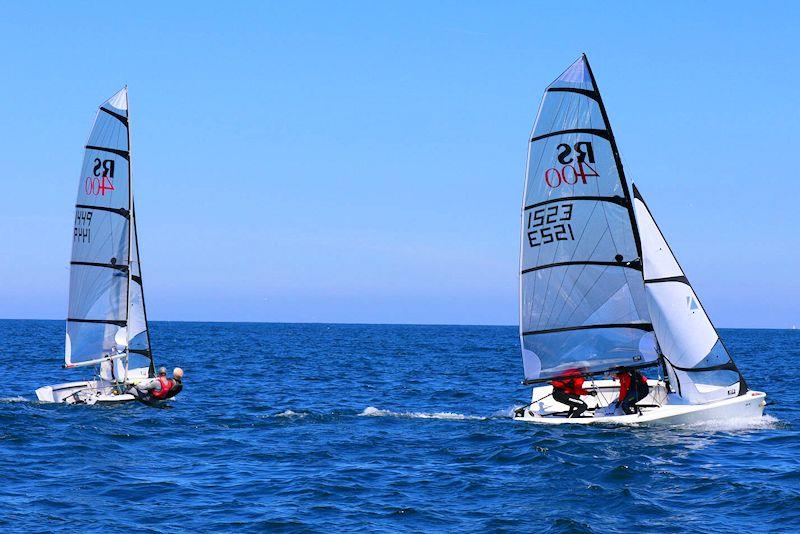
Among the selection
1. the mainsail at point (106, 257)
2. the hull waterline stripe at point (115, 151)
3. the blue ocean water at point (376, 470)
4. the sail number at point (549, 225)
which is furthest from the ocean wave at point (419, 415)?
the hull waterline stripe at point (115, 151)

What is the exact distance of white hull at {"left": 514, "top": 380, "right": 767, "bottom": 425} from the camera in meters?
22.0

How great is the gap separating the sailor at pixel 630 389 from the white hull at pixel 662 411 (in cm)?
24

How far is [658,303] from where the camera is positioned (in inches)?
911

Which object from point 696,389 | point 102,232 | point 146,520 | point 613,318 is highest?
point 102,232

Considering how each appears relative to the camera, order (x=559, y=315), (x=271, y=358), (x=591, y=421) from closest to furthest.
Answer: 1. (x=591, y=421)
2. (x=559, y=315)
3. (x=271, y=358)

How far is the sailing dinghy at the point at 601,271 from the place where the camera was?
74.9ft

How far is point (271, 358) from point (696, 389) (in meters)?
40.6

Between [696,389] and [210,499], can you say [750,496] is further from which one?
[210,499]

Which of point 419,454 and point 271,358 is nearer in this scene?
point 419,454

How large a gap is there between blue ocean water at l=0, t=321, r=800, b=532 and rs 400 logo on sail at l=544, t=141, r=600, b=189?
6245 millimetres

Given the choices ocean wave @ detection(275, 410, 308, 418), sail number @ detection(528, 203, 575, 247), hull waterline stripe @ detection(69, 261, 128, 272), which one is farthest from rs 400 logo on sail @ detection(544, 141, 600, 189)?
hull waterline stripe @ detection(69, 261, 128, 272)

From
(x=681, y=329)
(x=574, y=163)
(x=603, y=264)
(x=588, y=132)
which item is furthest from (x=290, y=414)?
(x=588, y=132)

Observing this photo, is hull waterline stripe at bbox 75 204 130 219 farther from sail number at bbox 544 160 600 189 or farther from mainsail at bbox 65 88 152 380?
sail number at bbox 544 160 600 189

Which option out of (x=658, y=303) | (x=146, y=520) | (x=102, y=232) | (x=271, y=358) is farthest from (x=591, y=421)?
(x=271, y=358)
